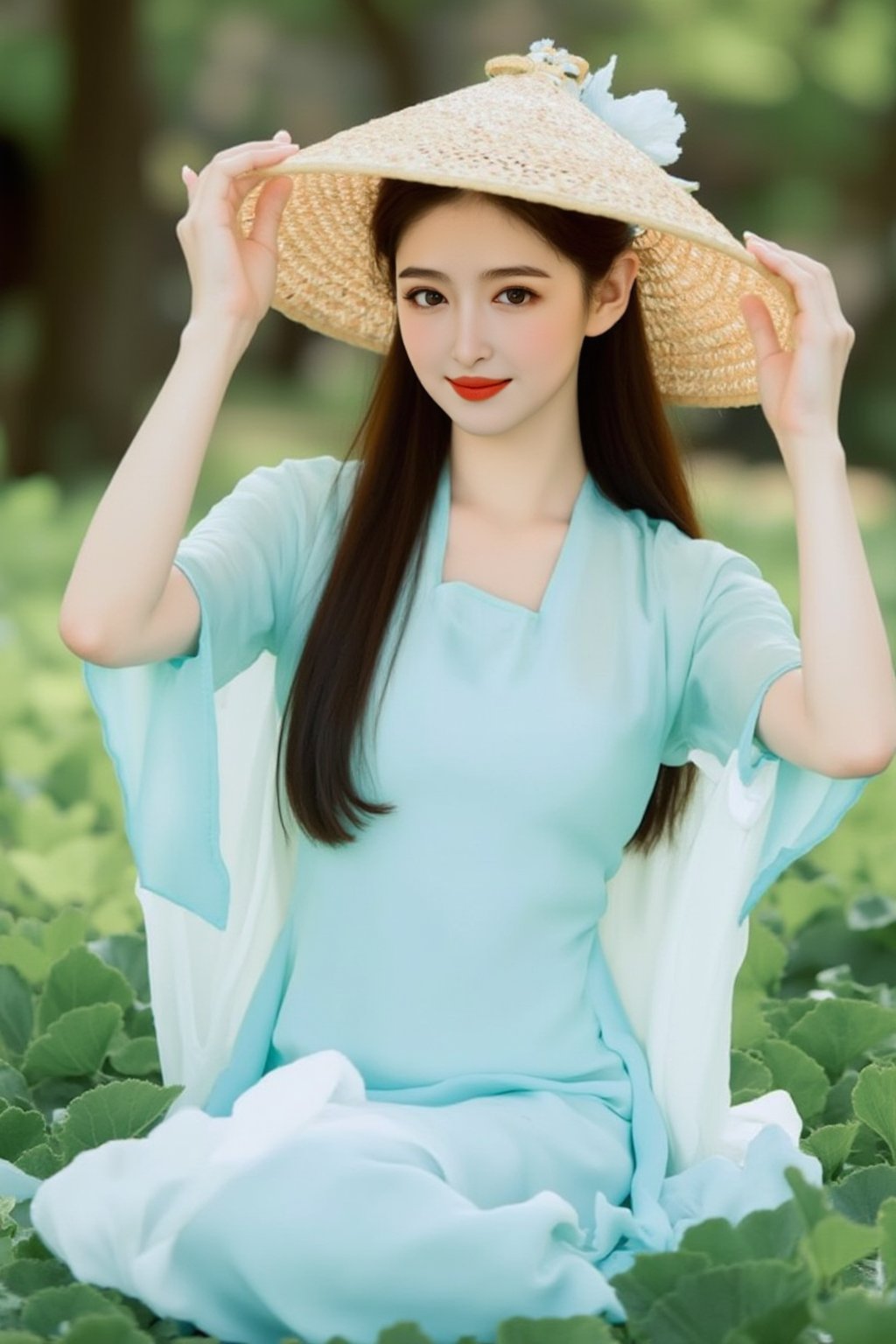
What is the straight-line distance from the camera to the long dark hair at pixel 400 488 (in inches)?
90.9

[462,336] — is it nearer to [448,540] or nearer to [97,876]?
[448,540]

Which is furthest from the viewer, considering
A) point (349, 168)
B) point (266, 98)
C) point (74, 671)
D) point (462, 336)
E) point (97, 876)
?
point (266, 98)

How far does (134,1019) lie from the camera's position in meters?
2.89

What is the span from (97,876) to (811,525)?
5.54 ft

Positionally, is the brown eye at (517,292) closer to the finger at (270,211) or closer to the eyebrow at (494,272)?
the eyebrow at (494,272)

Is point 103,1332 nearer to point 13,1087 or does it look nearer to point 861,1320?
point 861,1320

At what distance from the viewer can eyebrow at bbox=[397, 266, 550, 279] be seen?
2270 mm

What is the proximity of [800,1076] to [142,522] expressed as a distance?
45.1 inches

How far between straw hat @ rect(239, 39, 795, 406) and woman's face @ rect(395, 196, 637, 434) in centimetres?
11

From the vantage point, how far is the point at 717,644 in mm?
2322

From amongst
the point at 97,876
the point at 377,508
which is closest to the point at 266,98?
the point at 97,876

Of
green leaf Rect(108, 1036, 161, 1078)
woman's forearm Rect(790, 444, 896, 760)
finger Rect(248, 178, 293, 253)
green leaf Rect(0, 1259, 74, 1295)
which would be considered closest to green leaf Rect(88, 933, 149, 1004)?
green leaf Rect(108, 1036, 161, 1078)

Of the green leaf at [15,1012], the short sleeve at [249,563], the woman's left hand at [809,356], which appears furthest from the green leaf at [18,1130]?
the woman's left hand at [809,356]

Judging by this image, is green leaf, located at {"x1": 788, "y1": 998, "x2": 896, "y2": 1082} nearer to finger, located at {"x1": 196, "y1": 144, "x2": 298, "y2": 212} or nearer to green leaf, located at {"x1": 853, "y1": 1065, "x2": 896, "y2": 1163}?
green leaf, located at {"x1": 853, "y1": 1065, "x2": 896, "y2": 1163}
